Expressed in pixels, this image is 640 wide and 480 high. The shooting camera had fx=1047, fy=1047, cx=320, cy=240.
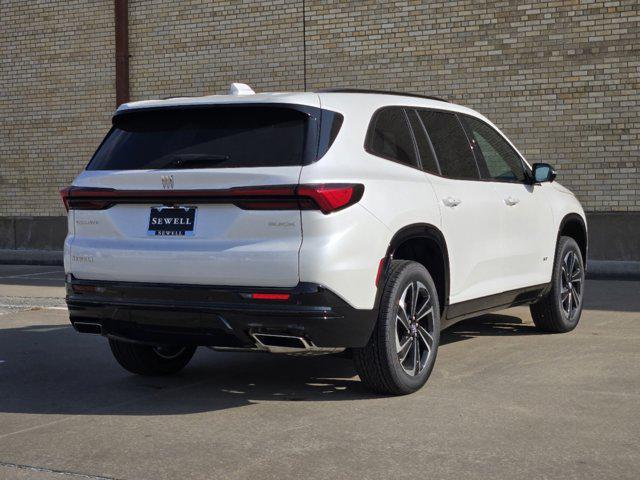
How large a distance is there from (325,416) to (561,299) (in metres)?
3.51

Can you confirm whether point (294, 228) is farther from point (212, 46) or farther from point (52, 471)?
point (212, 46)

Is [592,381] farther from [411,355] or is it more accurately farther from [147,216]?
[147,216]

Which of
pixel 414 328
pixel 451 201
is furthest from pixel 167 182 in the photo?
pixel 451 201

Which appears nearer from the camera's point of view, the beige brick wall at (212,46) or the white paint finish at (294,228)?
the white paint finish at (294,228)

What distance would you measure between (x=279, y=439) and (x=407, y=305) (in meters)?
1.41

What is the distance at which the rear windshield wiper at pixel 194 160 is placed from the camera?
5.89 meters

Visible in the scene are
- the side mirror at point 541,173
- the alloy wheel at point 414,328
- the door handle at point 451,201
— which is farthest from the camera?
the side mirror at point 541,173

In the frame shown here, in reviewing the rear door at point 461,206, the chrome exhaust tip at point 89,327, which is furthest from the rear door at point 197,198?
the rear door at point 461,206

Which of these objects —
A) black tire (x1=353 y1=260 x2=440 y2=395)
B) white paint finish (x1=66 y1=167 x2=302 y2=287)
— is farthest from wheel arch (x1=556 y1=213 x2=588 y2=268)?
white paint finish (x1=66 y1=167 x2=302 y2=287)

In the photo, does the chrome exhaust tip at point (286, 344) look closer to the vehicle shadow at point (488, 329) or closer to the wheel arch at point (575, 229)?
the vehicle shadow at point (488, 329)

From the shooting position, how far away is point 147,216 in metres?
6.03

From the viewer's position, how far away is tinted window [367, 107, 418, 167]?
630 cm

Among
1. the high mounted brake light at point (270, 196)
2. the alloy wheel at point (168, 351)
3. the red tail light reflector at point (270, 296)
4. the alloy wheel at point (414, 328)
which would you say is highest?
the high mounted brake light at point (270, 196)

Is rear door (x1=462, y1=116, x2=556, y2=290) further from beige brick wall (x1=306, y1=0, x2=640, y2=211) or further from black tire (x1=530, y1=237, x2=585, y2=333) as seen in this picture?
beige brick wall (x1=306, y1=0, x2=640, y2=211)
